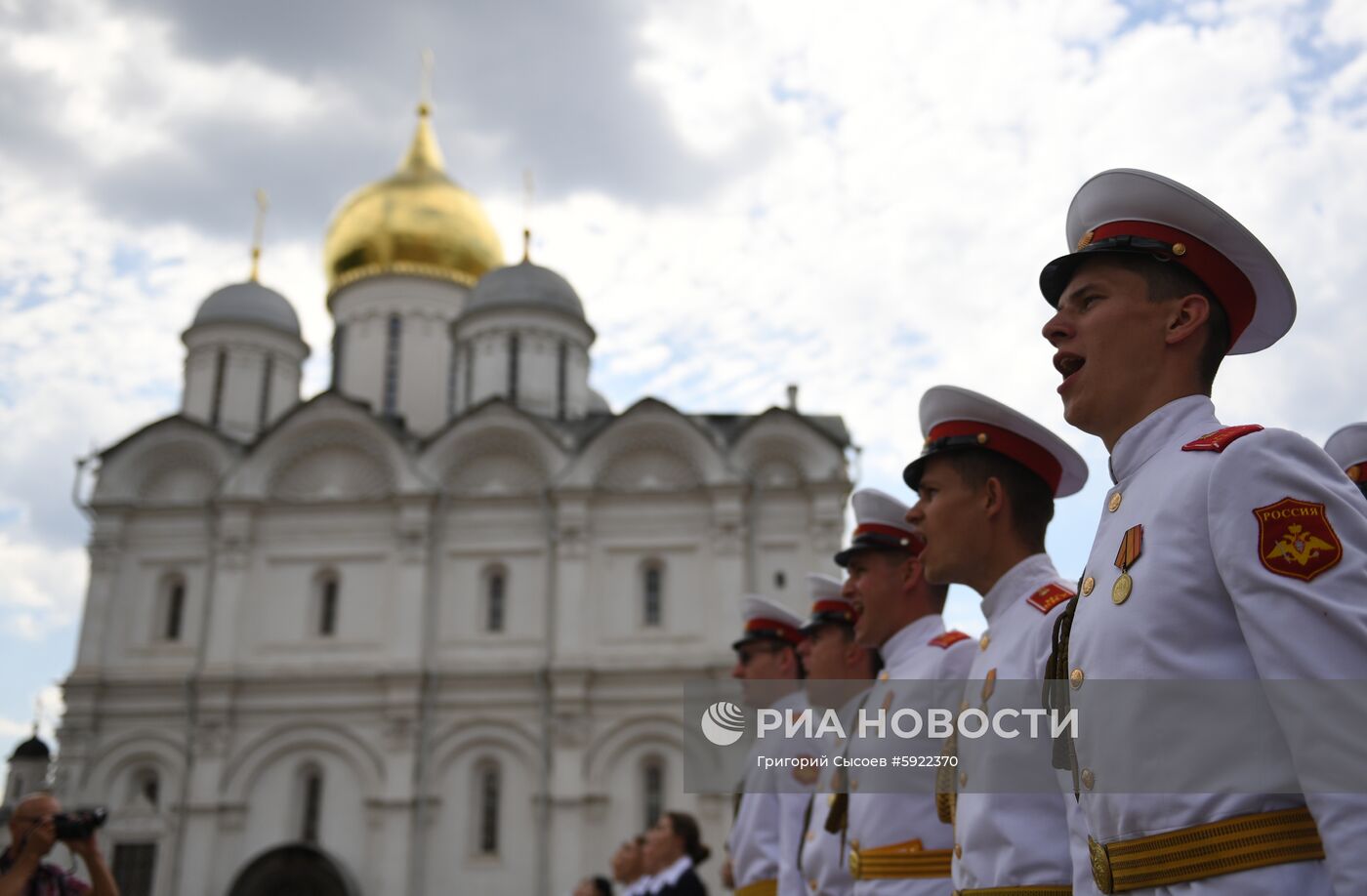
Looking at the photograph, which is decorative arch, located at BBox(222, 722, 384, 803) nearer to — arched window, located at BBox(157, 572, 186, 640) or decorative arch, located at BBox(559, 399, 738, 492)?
arched window, located at BBox(157, 572, 186, 640)

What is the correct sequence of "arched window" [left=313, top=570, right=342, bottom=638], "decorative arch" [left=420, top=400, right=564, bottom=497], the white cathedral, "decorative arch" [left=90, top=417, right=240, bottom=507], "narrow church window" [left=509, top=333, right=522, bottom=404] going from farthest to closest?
"narrow church window" [left=509, top=333, right=522, bottom=404] < "decorative arch" [left=90, top=417, right=240, bottom=507] < "decorative arch" [left=420, top=400, right=564, bottom=497] < "arched window" [left=313, top=570, right=342, bottom=638] < the white cathedral

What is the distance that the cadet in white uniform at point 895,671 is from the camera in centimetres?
405

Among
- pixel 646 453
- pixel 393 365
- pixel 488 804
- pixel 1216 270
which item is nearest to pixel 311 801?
pixel 488 804

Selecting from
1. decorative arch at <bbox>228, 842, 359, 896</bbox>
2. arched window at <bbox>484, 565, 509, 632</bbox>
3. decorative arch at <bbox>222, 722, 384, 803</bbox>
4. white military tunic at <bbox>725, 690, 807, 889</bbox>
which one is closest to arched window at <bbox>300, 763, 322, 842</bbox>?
decorative arch at <bbox>222, 722, 384, 803</bbox>

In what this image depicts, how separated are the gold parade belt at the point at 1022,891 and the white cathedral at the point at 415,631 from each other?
670 inches

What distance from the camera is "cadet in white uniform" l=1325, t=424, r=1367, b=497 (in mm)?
4316

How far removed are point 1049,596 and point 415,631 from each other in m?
18.7

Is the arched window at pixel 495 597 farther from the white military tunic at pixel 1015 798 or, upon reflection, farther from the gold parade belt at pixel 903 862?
the white military tunic at pixel 1015 798

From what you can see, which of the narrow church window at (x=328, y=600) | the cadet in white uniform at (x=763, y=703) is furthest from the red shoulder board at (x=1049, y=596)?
the narrow church window at (x=328, y=600)

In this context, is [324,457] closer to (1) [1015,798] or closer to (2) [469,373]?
(2) [469,373]

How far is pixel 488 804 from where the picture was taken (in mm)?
20484

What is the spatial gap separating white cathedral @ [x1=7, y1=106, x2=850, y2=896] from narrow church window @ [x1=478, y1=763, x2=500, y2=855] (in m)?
0.04

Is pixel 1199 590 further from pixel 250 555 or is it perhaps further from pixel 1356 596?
pixel 250 555

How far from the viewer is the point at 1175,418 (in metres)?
2.44
